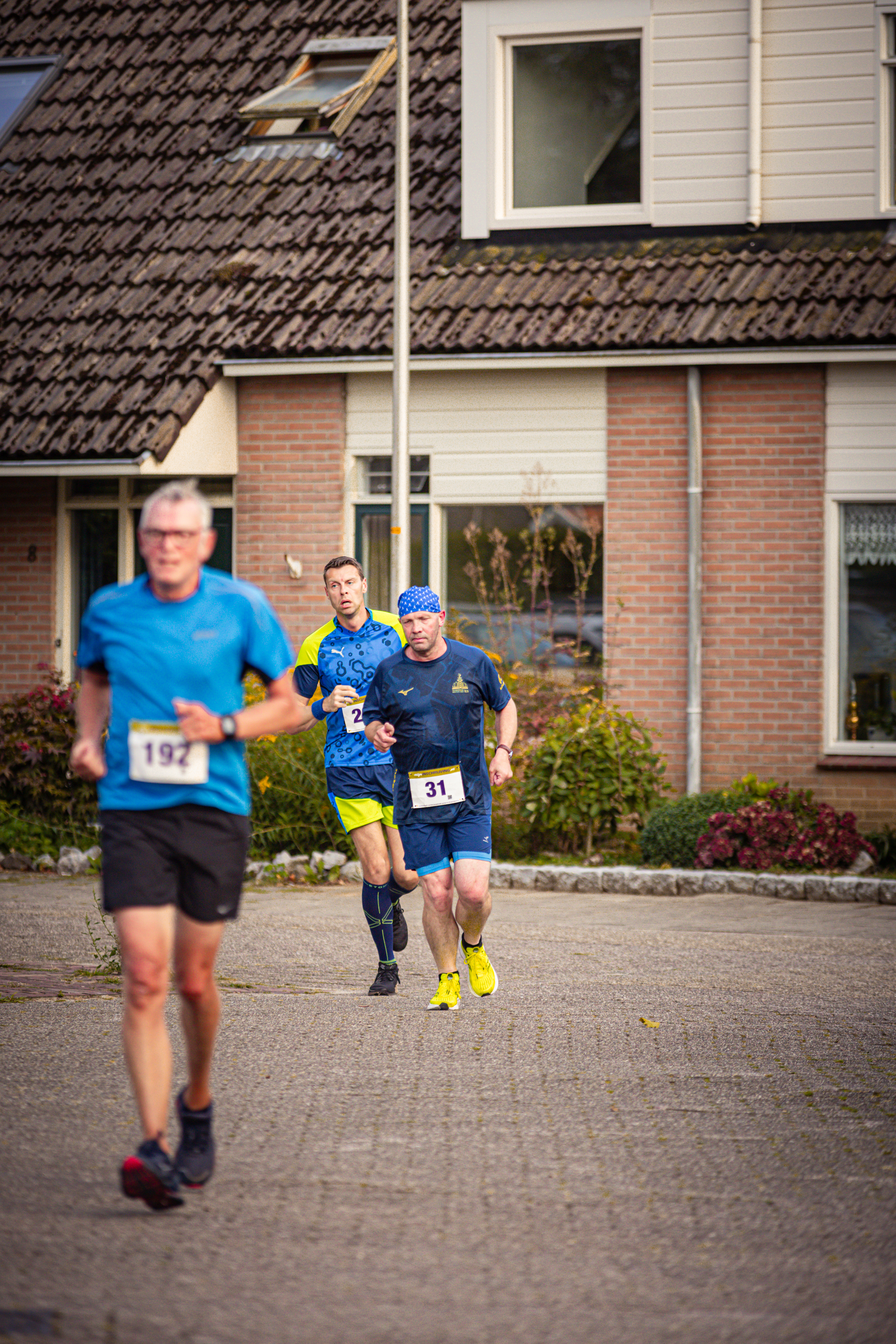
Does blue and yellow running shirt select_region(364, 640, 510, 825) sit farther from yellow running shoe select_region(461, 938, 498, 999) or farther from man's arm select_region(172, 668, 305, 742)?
man's arm select_region(172, 668, 305, 742)

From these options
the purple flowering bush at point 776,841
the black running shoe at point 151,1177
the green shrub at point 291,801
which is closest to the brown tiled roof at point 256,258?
the green shrub at point 291,801

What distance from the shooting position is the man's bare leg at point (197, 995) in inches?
199

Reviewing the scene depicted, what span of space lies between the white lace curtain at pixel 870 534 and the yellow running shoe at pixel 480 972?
724cm

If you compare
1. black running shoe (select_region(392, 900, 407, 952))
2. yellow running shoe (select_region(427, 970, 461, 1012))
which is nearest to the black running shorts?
yellow running shoe (select_region(427, 970, 461, 1012))

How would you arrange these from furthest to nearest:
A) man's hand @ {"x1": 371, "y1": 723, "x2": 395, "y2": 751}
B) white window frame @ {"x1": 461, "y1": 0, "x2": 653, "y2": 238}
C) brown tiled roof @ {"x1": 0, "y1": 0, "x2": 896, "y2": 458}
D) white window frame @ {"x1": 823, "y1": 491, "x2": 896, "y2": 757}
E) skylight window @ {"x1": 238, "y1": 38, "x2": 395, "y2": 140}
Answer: skylight window @ {"x1": 238, "y1": 38, "x2": 395, "y2": 140} < white window frame @ {"x1": 461, "y1": 0, "x2": 653, "y2": 238} < brown tiled roof @ {"x1": 0, "y1": 0, "x2": 896, "y2": 458} < white window frame @ {"x1": 823, "y1": 491, "x2": 896, "y2": 757} < man's hand @ {"x1": 371, "y1": 723, "x2": 395, "y2": 751}

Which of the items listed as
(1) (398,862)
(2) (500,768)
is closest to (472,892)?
(2) (500,768)

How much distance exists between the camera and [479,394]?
49.5ft

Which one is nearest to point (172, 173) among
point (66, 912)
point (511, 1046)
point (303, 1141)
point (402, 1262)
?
point (66, 912)

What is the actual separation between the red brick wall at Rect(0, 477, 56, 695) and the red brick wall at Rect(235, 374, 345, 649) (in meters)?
1.97

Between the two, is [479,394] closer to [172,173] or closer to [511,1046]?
[172,173]

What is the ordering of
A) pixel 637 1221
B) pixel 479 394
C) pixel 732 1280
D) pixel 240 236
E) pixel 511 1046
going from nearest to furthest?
pixel 732 1280 → pixel 637 1221 → pixel 511 1046 → pixel 479 394 → pixel 240 236

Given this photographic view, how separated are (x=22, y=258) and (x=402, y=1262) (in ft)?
46.2

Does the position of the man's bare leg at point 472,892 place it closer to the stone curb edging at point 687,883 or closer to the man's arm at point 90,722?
the man's arm at point 90,722

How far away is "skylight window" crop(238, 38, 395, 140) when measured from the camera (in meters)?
17.0
